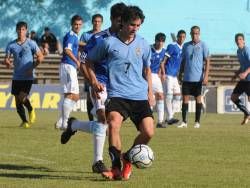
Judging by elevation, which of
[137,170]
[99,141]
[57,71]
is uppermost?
[57,71]

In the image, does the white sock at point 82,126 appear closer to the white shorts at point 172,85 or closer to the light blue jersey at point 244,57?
the white shorts at point 172,85

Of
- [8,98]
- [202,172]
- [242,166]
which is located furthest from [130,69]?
[8,98]

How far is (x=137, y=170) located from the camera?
12320 mm

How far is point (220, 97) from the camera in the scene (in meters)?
33.7

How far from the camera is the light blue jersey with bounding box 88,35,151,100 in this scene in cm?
1112

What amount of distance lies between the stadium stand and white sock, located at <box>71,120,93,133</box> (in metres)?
27.1

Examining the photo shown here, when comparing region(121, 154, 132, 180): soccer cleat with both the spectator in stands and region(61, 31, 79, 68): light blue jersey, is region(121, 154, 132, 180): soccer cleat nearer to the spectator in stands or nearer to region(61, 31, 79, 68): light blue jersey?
region(61, 31, 79, 68): light blue jersey

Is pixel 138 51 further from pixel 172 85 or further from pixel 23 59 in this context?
pixel 172 85

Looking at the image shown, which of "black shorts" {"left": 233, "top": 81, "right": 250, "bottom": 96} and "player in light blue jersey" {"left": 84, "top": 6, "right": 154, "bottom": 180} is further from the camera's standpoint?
"black shorts" {"left": 233, "top": 81, "right": 250, "bottom": 96}

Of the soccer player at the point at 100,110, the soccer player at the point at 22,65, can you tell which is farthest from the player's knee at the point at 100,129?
the soccer player at the point at 22,65

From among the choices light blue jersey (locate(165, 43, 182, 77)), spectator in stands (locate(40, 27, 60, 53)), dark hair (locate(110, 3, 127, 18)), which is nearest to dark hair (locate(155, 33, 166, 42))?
light blue jersey (locate(165, 43, 182, 77))

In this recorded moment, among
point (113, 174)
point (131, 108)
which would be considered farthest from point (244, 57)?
point (113, 174)

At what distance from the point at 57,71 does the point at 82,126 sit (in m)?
28.5

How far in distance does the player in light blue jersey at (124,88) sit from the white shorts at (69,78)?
29.1ft
